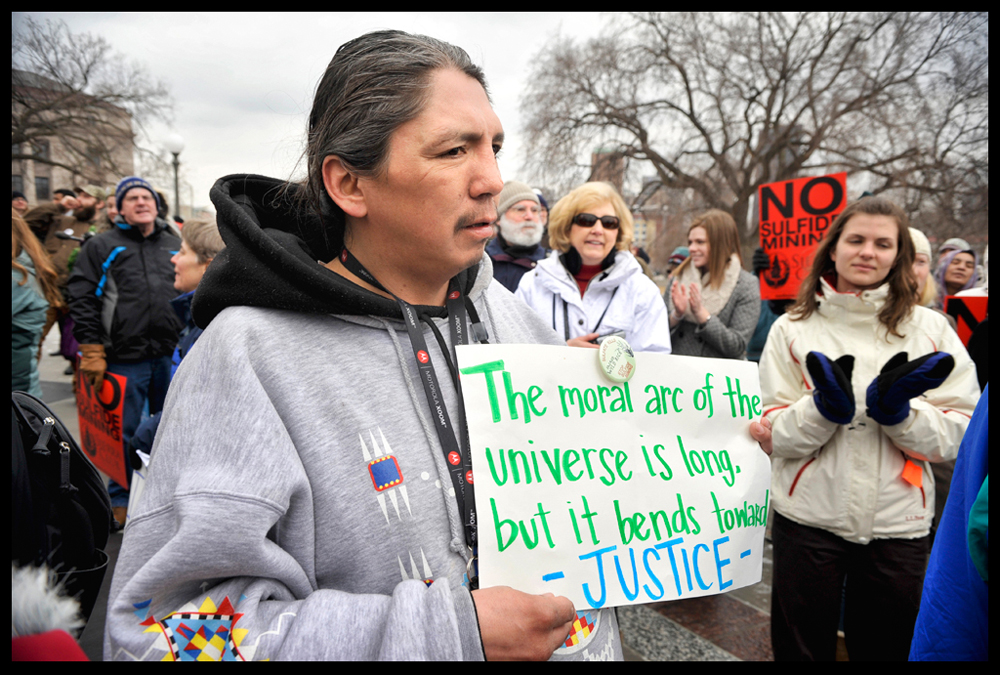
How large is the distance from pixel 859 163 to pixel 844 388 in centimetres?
1763

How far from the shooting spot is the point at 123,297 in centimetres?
418

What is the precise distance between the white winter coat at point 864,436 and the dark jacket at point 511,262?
213 centimetres

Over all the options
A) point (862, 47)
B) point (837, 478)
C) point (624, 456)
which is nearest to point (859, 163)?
point (862, 47)

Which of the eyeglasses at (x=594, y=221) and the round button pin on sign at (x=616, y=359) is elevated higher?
the eyeglasses at (x=594, y=221)

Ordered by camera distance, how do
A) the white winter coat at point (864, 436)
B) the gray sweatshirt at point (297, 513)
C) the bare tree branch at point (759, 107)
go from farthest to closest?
the bare tree branch at point (759, 107)
the white winter coat at point (864, 436)
the gray sweatshirt at point (297, 513)

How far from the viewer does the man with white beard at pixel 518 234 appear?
14.0ft

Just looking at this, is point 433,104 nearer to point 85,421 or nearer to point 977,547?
point 977,547

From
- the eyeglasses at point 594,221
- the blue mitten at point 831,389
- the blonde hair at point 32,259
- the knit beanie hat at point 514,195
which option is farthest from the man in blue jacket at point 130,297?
the blue mitten at point 831,389

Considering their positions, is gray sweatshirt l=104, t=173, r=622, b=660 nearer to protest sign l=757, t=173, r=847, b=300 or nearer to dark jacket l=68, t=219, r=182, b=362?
protest sign l=757, t=173, r=847, b=300

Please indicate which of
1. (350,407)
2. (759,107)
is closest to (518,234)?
(350,407)

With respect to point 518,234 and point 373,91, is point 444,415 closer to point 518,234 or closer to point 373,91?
point 373,91

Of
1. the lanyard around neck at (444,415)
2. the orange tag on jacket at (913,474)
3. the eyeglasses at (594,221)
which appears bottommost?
the orange tag on jacket at (913,474)

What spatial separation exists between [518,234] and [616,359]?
310 cm

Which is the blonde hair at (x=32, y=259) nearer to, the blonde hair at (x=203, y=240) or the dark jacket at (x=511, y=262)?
the blonde hair at (x=203, y=240)
